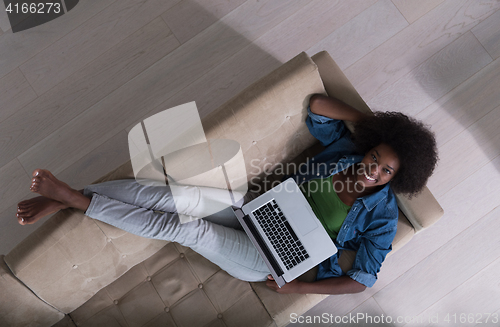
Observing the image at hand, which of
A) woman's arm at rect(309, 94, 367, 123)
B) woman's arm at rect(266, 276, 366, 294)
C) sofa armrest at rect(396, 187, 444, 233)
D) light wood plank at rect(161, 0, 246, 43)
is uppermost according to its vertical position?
light wood plank at rect(161, 0, 246, 43)

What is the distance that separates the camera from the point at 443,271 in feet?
5.59

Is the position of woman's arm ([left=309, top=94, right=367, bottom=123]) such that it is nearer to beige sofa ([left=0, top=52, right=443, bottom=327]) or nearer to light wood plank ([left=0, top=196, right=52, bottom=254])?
beige sofa ([left=0, top=52, right=443, bottom=327])

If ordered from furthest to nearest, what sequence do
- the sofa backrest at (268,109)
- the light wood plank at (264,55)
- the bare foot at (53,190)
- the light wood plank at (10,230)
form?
the light wood plank at (264,55) < the light wood plank at (10,230) < the sofa backrest at (268,109) < the bare foot at (53,190)

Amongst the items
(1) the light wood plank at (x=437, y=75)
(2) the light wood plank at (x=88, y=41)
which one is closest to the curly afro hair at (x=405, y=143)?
(1) the light wood plank at (x=437, y=75)

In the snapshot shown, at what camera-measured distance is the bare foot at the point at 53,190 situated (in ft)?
3.71

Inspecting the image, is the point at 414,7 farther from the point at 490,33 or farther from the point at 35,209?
the point at 35,209

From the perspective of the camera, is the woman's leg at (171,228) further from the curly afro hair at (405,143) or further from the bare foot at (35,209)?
the curly afro hair at (405,143)

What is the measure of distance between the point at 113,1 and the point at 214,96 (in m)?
0.78

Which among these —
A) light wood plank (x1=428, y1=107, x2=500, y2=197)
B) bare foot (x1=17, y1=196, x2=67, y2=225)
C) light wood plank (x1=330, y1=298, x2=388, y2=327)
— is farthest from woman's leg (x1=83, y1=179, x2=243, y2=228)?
light wood plank (x1=428, y1=107, x2=500, y2=197)

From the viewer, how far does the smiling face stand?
1191 millimetres

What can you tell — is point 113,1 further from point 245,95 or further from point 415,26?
point 415,26

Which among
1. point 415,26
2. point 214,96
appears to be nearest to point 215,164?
point 214,96

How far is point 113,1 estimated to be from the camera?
71.1 inches

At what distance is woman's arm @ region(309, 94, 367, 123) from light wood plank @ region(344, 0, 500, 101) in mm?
584
